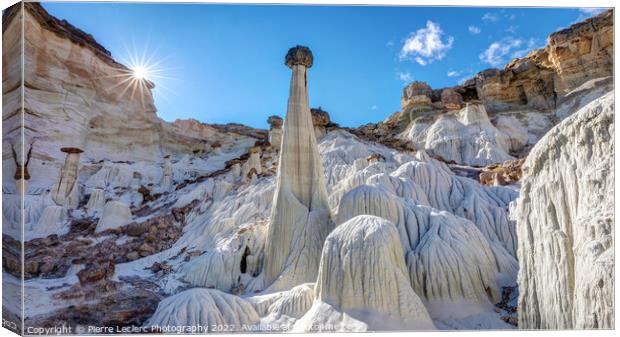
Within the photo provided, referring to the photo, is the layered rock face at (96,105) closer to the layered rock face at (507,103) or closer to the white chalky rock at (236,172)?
the white chalky rock at (236,172)

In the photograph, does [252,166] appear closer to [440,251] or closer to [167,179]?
[167,179]

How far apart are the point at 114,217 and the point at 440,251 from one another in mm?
10666

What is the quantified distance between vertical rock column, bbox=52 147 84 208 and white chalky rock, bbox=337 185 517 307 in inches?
300

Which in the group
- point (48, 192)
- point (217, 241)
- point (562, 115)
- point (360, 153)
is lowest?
point (217, 241)

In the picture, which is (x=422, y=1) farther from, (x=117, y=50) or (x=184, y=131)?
(x=184, y=131)

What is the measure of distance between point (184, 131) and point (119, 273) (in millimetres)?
18850

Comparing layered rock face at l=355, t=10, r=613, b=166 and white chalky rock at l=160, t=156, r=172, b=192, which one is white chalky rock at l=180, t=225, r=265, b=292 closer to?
white chalky rock at l=160, t=156, r=172, b=192

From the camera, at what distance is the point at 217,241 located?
527 inches

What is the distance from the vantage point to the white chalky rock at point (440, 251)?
855 centimetres

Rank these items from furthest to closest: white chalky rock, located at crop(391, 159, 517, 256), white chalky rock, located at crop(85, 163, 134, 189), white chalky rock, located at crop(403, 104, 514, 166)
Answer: white chalky rock, located at crop(403, 104, 514, 166) → white chalky rock, located at crop(85, 163, 134, 189) → white chalky rock, located at crop(391, 159, 517, 256)

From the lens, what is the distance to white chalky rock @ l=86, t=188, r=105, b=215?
1616 cm

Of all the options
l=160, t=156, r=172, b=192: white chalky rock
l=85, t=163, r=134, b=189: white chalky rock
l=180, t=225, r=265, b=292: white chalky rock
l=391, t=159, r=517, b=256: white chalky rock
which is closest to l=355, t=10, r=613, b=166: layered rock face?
l=391, t=159, r=517, b=256: white chalky rock

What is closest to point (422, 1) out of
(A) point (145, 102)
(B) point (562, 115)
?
(B) point (562, 115)

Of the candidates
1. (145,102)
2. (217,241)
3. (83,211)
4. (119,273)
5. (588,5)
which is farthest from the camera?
(145,102)
